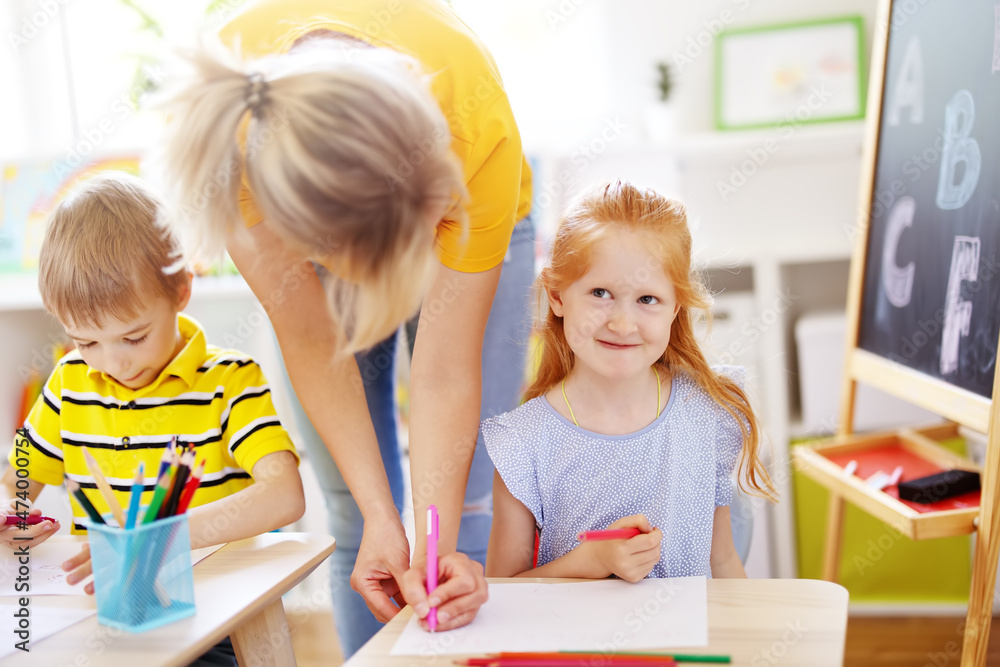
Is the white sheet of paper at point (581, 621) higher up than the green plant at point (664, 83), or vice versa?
the green plant at point (664, 83)

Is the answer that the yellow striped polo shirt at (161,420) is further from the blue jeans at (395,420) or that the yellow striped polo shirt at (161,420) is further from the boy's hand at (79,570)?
the boy's hand at (79,570)

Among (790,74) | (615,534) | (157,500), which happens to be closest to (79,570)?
(157,500)

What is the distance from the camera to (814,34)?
2.23m

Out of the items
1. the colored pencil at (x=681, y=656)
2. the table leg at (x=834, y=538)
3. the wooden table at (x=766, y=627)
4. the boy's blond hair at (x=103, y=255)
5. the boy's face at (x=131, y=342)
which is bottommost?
the table leg at (x=834, y=538)

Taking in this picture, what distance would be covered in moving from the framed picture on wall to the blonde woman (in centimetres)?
128

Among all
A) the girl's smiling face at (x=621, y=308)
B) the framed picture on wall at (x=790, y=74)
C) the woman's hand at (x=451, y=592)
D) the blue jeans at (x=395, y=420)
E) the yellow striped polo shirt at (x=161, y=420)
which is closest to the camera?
the woman's hand at (x=451, y=592)

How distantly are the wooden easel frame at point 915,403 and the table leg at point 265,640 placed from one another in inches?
37.0

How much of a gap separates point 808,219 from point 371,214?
188 cm

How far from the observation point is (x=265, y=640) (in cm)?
85

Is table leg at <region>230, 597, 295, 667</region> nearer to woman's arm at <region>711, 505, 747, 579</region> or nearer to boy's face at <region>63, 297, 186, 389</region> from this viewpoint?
boy's face at <region>63, 297, 186, 389</region>

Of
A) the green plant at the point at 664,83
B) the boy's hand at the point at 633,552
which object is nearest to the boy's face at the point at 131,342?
the boy's hand at the point at 633,552

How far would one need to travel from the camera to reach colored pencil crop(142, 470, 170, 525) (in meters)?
0.74

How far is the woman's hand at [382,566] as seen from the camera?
3.02 ft

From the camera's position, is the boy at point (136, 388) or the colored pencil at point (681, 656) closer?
the colored pencil at point (681, 656)
